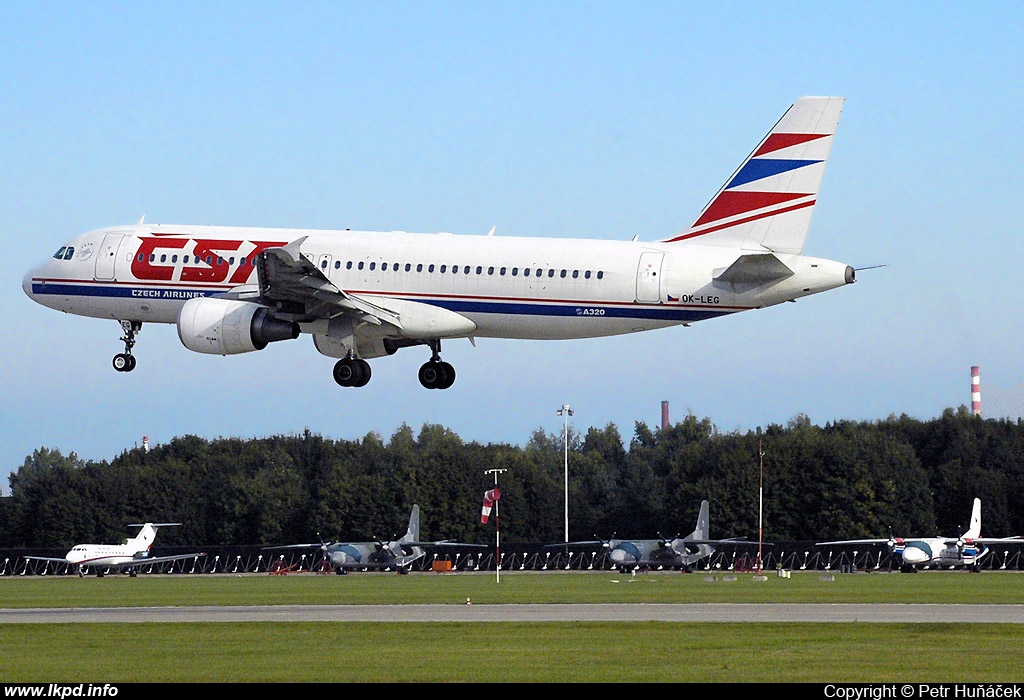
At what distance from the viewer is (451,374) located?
193ft

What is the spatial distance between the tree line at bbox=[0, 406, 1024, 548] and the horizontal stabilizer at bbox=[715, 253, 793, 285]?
344 feet

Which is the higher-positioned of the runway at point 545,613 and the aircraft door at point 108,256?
the aircraft door at point 108,256

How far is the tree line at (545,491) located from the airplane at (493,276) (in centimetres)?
10305

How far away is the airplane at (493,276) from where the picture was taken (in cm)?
5266

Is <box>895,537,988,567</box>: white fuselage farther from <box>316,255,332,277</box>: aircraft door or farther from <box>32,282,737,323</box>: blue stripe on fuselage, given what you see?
<box>316,255,332,277</box>: aircraft door

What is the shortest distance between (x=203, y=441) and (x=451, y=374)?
144137 mm

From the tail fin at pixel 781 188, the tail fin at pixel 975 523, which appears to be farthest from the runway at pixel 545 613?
the tail fin at pixel 975 523

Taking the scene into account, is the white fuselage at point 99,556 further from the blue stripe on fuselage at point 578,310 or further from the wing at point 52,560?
the blue stripe on fuselage at point 578,310

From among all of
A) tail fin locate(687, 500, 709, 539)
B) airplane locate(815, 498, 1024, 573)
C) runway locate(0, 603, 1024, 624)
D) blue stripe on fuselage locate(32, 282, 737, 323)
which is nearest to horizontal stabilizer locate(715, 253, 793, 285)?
blue stripe on fuselage locate(32, 282, 737, 323)

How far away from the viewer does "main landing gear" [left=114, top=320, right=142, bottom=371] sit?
60.0m

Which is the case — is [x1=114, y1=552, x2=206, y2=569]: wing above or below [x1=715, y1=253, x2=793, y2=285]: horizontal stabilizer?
below

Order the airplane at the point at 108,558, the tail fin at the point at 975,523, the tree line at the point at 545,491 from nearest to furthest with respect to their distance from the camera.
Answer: the airplane at the point at 108,558
the tail fin at the point at 975,523
the tree line at the point at 545,491

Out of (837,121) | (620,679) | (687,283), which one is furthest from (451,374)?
(620,679)
